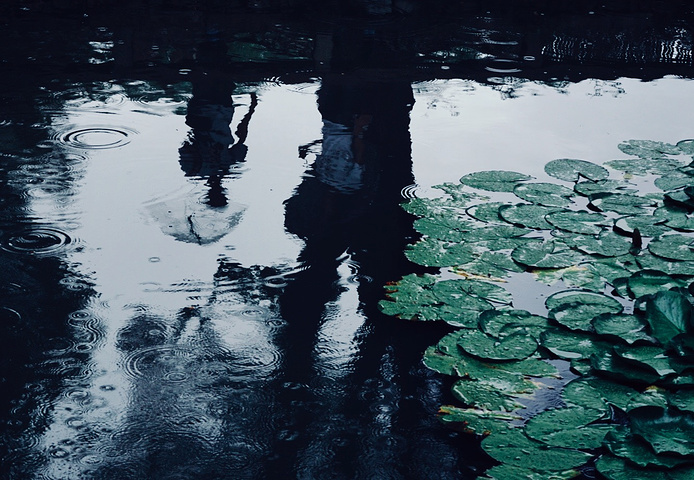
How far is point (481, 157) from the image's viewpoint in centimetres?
449

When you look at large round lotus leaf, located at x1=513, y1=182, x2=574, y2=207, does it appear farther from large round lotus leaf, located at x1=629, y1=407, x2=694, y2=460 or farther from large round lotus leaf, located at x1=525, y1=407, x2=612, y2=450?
large round lotus leaf, located at x1=629, y1=407, x2=694, y2=460

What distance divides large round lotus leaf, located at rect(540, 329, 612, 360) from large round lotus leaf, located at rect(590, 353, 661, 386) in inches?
3.1

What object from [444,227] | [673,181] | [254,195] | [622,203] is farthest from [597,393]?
[254,195]

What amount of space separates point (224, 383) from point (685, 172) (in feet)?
9.14

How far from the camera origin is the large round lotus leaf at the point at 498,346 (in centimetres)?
267

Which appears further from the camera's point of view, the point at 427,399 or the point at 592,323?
the point at 592,323

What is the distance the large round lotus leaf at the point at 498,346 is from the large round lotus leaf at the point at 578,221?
93cm

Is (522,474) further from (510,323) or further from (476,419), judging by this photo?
(510,323)

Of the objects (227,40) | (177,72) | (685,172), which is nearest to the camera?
(685,172)

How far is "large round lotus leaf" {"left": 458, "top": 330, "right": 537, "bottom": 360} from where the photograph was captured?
267cm

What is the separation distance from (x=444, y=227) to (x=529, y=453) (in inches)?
60.2

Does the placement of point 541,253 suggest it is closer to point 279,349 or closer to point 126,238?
point 279,349

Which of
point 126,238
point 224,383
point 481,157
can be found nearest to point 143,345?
point 224,383

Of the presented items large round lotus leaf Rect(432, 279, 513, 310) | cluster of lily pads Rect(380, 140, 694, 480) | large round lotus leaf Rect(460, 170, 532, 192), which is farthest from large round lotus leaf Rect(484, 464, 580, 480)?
large round lotus leaf Rect(460, 170, 532, 192)
